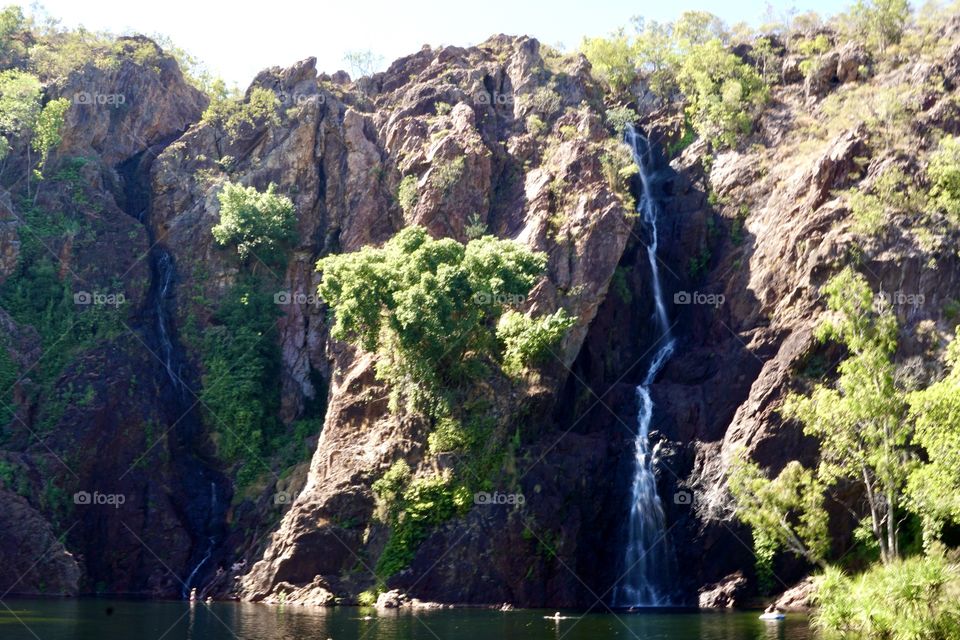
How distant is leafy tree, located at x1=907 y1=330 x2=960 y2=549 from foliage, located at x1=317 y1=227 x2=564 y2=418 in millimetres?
24256

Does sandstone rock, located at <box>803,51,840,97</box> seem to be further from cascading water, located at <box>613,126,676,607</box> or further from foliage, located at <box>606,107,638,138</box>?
cascading water, located at <box>613,126,676,607</box>

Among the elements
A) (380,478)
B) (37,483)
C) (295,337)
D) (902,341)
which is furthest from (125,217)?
(902,341)

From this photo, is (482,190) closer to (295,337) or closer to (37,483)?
(295,337)

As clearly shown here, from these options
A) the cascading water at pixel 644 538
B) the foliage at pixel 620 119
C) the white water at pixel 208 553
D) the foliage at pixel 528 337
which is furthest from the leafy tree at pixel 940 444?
the foliage at pixel 620 119

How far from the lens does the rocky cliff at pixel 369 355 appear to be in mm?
50750

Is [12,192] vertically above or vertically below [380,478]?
above

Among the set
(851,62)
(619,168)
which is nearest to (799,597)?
(619,168)

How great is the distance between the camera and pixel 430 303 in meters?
52.1

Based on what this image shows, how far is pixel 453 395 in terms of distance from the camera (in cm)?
5400

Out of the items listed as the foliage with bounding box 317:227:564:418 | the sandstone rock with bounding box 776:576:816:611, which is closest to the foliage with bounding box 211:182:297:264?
the foliage with bounding box 317:227:564:418

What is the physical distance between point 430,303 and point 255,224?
73.8 ft

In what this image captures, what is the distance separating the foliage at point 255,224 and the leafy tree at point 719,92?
2933 centimetres

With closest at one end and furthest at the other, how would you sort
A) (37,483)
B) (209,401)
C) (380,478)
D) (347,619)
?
1. (347,619)
2. (380,478)
3. (37,483)
4. (209,401)

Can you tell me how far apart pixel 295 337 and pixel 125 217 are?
1669 centimetres
